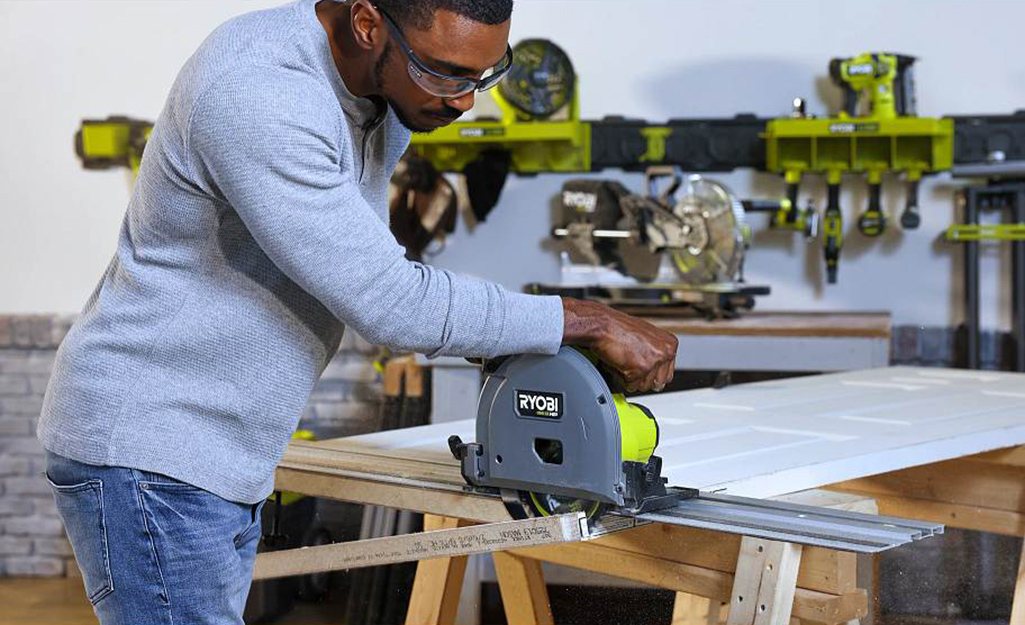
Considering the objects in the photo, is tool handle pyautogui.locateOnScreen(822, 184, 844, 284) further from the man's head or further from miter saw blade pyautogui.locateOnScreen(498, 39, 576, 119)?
the man's head

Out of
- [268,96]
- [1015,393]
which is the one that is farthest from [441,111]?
[1015,393]

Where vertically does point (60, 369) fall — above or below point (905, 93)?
below

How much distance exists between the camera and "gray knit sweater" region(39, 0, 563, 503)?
132 centimetres

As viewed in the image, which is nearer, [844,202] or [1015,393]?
[1015,393]

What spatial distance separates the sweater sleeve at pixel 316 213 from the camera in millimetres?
1311

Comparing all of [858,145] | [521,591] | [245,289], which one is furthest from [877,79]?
[245,289]

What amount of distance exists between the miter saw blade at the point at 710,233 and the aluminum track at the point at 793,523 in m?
1.98

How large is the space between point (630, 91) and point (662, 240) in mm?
615

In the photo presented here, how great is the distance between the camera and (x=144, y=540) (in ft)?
4.65

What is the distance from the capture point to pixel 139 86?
14.0ft

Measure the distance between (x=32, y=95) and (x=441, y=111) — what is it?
3.22 metres

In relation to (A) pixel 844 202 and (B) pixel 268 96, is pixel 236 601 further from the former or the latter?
(A) pixel 844 202

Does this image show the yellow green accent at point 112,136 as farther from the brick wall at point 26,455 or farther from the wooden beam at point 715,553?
the wooden beam at point 715,553

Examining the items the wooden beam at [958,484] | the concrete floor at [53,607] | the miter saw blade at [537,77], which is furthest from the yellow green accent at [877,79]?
the concrete floor at [53,607]
